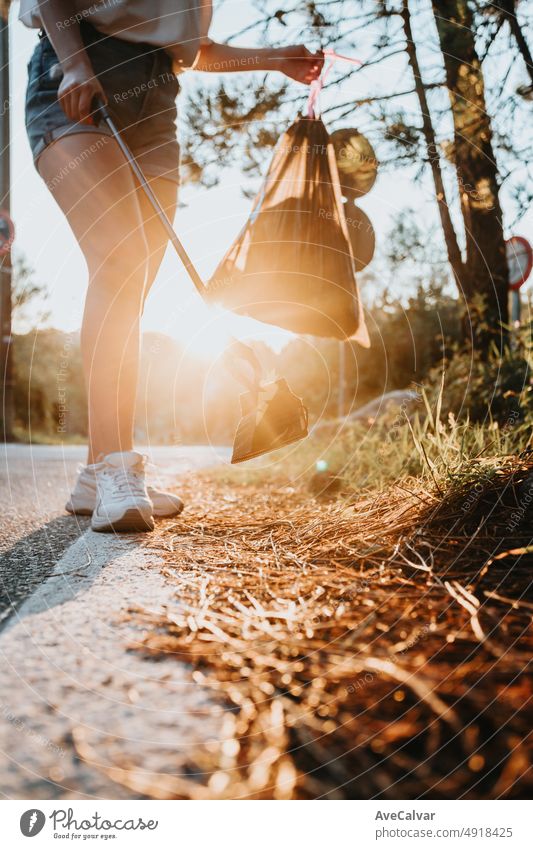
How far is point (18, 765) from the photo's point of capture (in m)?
0.57

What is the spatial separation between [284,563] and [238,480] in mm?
2001

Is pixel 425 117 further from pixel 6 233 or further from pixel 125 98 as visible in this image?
pixel 6 233

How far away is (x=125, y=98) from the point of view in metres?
1.95

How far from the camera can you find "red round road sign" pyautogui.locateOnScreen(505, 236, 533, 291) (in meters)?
4.18

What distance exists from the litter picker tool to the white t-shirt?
10.5 inches

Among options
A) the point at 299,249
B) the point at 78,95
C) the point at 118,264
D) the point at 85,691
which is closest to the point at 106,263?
the point at 118,264

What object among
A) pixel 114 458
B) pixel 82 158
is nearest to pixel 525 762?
pixel 114 458

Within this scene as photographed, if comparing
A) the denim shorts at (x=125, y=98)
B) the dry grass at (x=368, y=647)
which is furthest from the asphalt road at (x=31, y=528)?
the denim shorts at (x=125, y=98)

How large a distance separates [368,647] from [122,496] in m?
1.04

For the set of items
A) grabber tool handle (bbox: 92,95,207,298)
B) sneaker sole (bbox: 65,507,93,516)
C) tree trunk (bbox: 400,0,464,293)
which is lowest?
sneaker sole (bbox: 65,507,93,516)

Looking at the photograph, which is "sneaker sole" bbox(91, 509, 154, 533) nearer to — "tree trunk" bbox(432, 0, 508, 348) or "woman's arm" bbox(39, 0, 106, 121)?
"woman's arm" bbox(39, 0, 106, 121)

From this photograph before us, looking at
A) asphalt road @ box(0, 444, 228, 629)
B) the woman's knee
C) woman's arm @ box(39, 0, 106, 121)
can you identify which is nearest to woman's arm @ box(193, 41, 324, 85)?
woman's arm @ box(39, 0, 106, 121)

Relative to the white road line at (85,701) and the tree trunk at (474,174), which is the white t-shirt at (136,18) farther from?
the white road line at (85,701)

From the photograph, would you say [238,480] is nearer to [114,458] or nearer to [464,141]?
[114,458]
